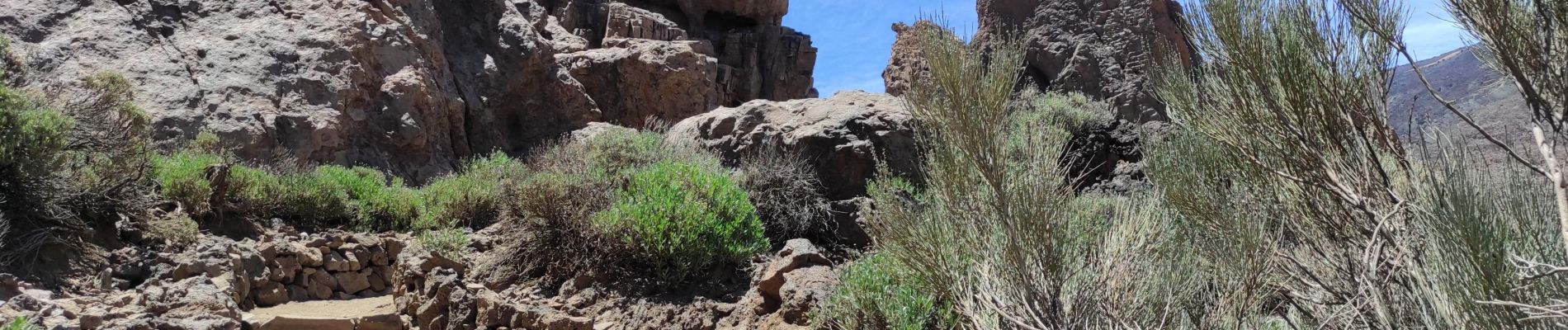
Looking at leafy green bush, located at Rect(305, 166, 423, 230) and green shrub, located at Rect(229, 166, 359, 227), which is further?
leafy green bush, located at Rect(305, 166, 423, 230)

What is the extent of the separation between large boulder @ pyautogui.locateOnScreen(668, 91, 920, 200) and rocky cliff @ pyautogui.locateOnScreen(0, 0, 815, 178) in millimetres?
4928

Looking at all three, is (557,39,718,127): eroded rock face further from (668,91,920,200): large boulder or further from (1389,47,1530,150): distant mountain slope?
(1389,47,1530,150): distant mountain slope

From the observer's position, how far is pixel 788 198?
20.7 feet

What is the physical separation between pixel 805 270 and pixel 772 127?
7.73 feet

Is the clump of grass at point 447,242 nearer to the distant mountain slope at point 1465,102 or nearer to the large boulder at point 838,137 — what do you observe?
the large boulder at point 838,137

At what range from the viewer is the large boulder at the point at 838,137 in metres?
6.53

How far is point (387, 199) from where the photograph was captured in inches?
291

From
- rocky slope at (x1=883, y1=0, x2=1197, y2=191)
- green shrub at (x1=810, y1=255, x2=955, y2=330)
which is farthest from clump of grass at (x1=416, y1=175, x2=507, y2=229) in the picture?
rocky slope at (x1=883, y1=0, x2=1197, y2=191)

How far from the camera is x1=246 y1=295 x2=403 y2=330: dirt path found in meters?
4.88

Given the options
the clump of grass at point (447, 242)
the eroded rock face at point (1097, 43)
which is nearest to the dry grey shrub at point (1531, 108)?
the clump of grass at point (447, 242)

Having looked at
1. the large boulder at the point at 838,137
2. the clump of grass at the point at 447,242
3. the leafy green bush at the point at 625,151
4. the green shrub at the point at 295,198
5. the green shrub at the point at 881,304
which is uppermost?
the large boulder at the point at 838,137

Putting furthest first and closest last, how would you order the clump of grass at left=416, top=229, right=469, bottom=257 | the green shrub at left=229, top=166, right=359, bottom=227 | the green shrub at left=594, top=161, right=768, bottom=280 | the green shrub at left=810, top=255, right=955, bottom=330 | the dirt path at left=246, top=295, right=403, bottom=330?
the green shrub at left=229, top=166, right=359, bottom=227, the clump of grass at left=416, top=229, right=469, bottom=257, the green shrub at left=594, top=161, right=768, bottom=280, the dirt path at left=246, top=295, right=403, bottom=330, the green shrub at left=810, top=255, right=955, bottom=330

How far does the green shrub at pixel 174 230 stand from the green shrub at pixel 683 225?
262 centimetres

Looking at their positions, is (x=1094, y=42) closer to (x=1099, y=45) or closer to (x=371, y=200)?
(x=1099, y=45)
